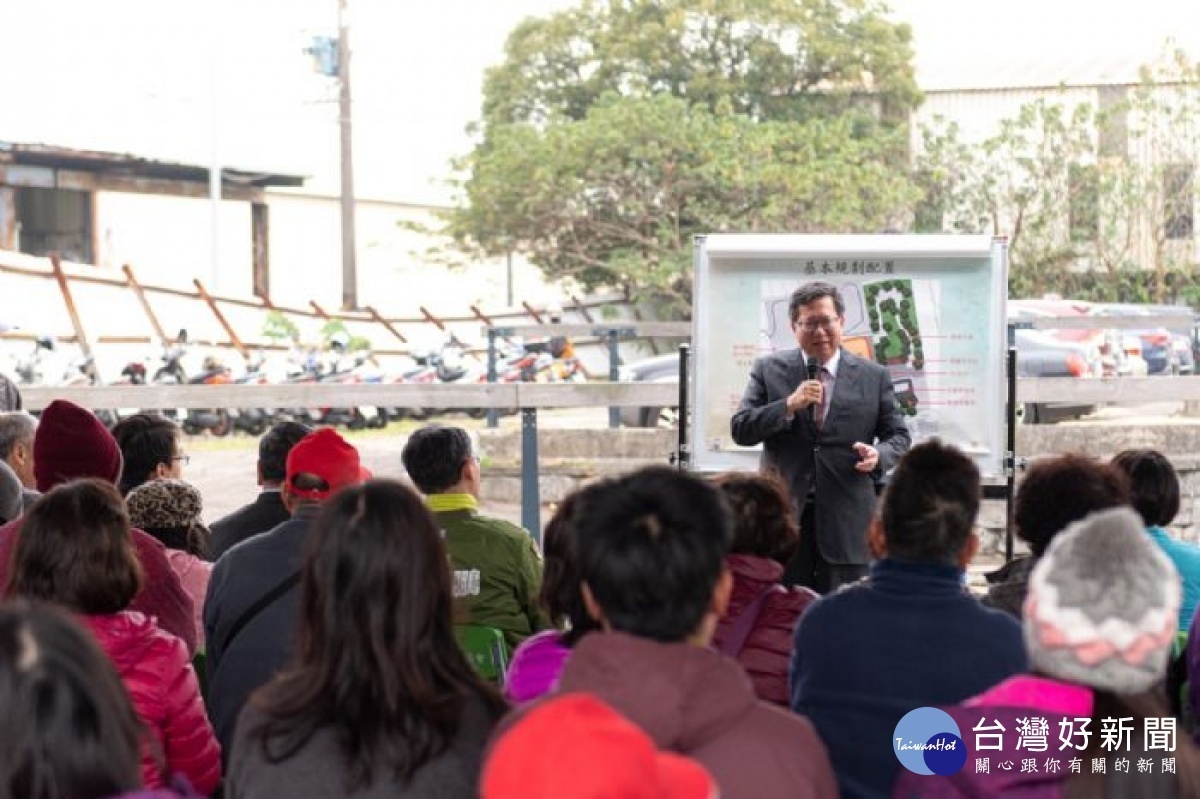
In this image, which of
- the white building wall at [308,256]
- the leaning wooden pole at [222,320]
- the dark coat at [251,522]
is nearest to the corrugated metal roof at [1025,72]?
the white building wall at [308,256]

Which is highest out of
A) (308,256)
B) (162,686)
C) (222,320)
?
(308,256)

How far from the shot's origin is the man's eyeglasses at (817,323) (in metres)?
6.38

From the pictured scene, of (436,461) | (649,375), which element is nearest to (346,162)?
(649,375)

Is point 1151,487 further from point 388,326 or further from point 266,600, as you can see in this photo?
point 388,326

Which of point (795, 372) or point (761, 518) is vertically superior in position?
point (795, 372)

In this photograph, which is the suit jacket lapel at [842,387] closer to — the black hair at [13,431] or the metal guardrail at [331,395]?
the metal guardrail at [331,395]

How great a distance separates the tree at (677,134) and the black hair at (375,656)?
25.5 metres

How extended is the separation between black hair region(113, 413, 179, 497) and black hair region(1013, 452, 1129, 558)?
314 cm

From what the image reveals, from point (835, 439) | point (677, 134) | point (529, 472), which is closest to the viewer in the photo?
point (835, 439)

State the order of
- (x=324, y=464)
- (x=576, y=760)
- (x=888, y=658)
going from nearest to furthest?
(x=576, y=760) < (x=888, y=658) < (x=324, y=464)

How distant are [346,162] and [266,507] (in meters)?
28.7

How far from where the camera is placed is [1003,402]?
289 inches

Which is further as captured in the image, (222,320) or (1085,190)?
(1085,190)

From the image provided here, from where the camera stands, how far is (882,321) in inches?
294
